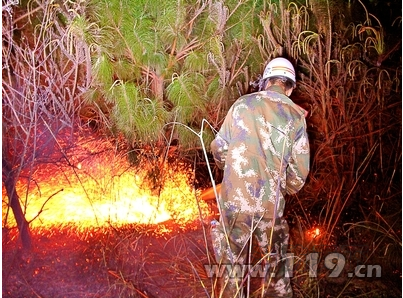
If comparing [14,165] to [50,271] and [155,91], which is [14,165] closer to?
[50,271]

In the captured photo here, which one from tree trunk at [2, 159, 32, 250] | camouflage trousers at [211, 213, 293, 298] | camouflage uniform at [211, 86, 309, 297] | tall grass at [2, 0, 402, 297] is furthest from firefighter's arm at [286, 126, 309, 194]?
tree trunk at [2, 159, 32, 250]

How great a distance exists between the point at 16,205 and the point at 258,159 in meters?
0.92

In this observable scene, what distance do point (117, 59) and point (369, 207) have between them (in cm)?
119

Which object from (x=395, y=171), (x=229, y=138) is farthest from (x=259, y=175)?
(x=395, y=171)

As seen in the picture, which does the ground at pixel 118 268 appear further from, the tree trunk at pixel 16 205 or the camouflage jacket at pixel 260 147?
the camouflage jacket at pixel 260 147

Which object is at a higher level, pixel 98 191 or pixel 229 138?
pixel 229 138

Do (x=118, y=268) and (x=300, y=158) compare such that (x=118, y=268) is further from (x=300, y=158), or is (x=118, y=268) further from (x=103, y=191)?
(x=300, y=158)

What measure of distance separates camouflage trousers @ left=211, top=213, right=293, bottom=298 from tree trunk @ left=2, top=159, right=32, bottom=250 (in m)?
0.70

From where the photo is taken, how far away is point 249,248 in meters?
1.70

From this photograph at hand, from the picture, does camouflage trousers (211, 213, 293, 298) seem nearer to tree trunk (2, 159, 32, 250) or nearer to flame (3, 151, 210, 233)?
flame (3, 151, 210, 233)

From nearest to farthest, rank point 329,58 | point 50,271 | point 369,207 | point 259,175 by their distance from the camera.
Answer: point 259,175 → point 50,271 → point 329,58 → point 369,207

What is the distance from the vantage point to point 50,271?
74.1 inches

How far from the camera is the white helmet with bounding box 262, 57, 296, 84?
5.75 ft

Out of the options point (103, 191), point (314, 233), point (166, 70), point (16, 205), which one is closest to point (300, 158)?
point (314, 233)
